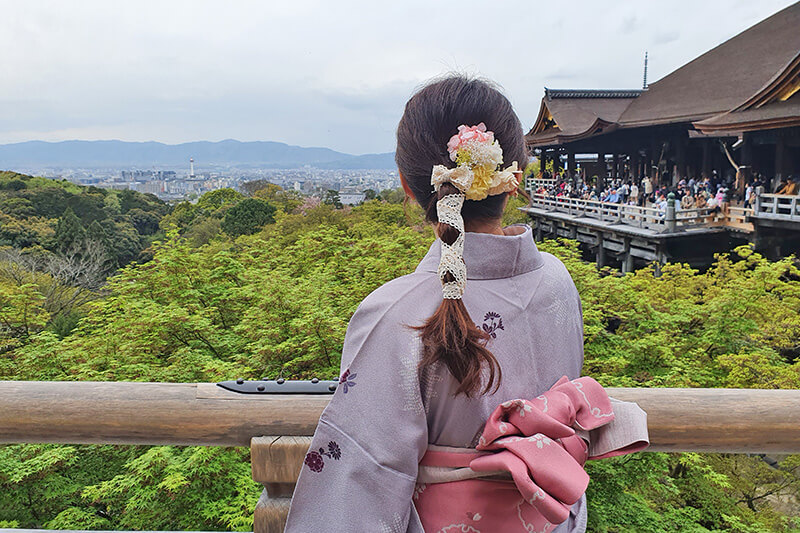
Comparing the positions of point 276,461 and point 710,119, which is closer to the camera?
point 276,461

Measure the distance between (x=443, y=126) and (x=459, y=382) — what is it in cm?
44

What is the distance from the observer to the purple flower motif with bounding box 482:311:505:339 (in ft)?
3.35

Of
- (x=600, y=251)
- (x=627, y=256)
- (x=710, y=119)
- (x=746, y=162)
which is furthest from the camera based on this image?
(x=600, y=251)

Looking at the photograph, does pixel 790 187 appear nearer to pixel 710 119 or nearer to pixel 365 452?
pixel 710 119

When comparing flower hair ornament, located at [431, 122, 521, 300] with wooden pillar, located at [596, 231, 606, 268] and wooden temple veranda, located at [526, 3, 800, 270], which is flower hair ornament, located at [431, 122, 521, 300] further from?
wooden pillar, located at [596, 231, 606, 268]

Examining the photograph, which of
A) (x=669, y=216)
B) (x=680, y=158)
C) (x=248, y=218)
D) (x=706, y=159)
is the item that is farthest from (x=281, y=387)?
(x=248, y=218)

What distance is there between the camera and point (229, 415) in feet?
4.28

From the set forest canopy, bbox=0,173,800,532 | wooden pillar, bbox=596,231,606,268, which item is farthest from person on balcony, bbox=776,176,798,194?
Result: wooden pillar, bbox=596,231,606,268

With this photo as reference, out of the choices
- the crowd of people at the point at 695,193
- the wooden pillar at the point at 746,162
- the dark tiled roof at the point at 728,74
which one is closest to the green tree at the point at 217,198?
the crowd of people at the point at 695,193

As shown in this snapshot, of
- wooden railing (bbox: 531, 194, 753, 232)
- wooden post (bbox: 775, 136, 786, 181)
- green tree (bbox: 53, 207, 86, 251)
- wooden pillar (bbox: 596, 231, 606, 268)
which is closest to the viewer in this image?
wooden post (bbox: 775, 136, 786, 181)

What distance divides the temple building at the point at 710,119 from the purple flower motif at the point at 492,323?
10739 millimetres

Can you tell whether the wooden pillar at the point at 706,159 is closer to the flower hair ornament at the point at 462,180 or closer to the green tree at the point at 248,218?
the green tree at the point at 248,218

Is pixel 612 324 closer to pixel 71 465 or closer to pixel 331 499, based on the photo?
pixel 71 465

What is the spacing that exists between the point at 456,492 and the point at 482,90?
0.70 meters
